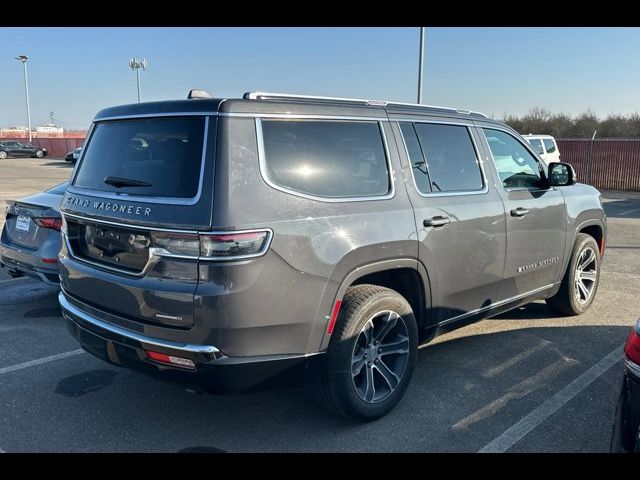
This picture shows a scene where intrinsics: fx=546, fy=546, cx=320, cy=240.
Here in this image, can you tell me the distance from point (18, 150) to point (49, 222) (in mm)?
46474

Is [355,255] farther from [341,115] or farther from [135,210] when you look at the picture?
[135,210]

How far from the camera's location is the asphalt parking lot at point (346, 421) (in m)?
3.23

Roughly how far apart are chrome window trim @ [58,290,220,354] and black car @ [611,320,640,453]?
1.84 metres

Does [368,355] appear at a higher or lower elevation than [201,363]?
lower

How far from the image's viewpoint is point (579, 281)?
18.1ft

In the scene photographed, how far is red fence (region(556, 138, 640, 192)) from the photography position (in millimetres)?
20703

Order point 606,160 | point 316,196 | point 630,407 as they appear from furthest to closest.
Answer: point 606,160 → point 316,196 → point 630,407

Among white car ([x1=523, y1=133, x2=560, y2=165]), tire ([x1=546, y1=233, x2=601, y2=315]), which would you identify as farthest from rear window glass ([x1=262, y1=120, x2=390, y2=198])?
white car ([x1=523, y1=133, x2=560, y2=165])

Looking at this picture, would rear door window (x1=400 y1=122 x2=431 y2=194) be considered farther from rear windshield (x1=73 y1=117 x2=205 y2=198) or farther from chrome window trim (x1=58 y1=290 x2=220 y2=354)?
chrome window trim (x1=58 y1=290 x2=220 y2=354)

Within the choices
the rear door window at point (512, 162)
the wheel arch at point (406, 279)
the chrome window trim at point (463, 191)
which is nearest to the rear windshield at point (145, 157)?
the wheel arch at point (406, 279)

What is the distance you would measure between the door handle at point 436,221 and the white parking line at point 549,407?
136 cm

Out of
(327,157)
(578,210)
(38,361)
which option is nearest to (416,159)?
(327,157)

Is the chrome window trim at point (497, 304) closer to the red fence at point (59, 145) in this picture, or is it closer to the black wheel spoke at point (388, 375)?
the black wheel spoke at point (388, 375)

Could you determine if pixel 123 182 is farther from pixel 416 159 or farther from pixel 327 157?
pixel 416 159
